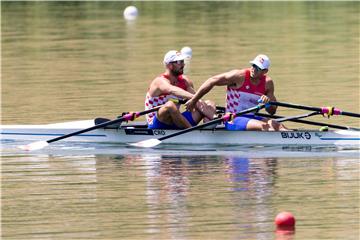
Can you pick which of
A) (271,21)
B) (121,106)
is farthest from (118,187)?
(271,21)

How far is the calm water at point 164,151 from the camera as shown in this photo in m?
15.6

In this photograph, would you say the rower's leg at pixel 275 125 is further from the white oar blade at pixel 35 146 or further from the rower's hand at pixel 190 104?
the white oar blade at pixel 35 146

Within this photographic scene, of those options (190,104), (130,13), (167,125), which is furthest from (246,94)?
(130,13)

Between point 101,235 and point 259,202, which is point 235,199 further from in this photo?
point 101,235

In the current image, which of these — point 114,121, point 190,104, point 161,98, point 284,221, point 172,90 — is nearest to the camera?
point 284,221

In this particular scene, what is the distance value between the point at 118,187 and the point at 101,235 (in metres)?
2.77

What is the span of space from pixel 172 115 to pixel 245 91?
120 centimetres

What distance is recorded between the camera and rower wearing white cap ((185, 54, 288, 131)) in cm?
2045

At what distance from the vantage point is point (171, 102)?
2069 cm

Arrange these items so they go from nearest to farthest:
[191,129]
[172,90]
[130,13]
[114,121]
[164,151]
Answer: [191,129]
[164,151]
[172,90]
[114,121]
[130,13]

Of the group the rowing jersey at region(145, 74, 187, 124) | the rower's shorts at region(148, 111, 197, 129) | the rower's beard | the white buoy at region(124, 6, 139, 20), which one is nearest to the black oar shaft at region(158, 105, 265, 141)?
the rower's shorts at region(148, 111, 197, 129)

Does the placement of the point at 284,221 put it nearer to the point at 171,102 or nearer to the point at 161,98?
the point at 171,102

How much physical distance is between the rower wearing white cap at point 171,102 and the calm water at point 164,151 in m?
0.52

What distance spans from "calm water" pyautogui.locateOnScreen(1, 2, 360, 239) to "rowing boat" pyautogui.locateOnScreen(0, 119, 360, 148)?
249 millimetres
